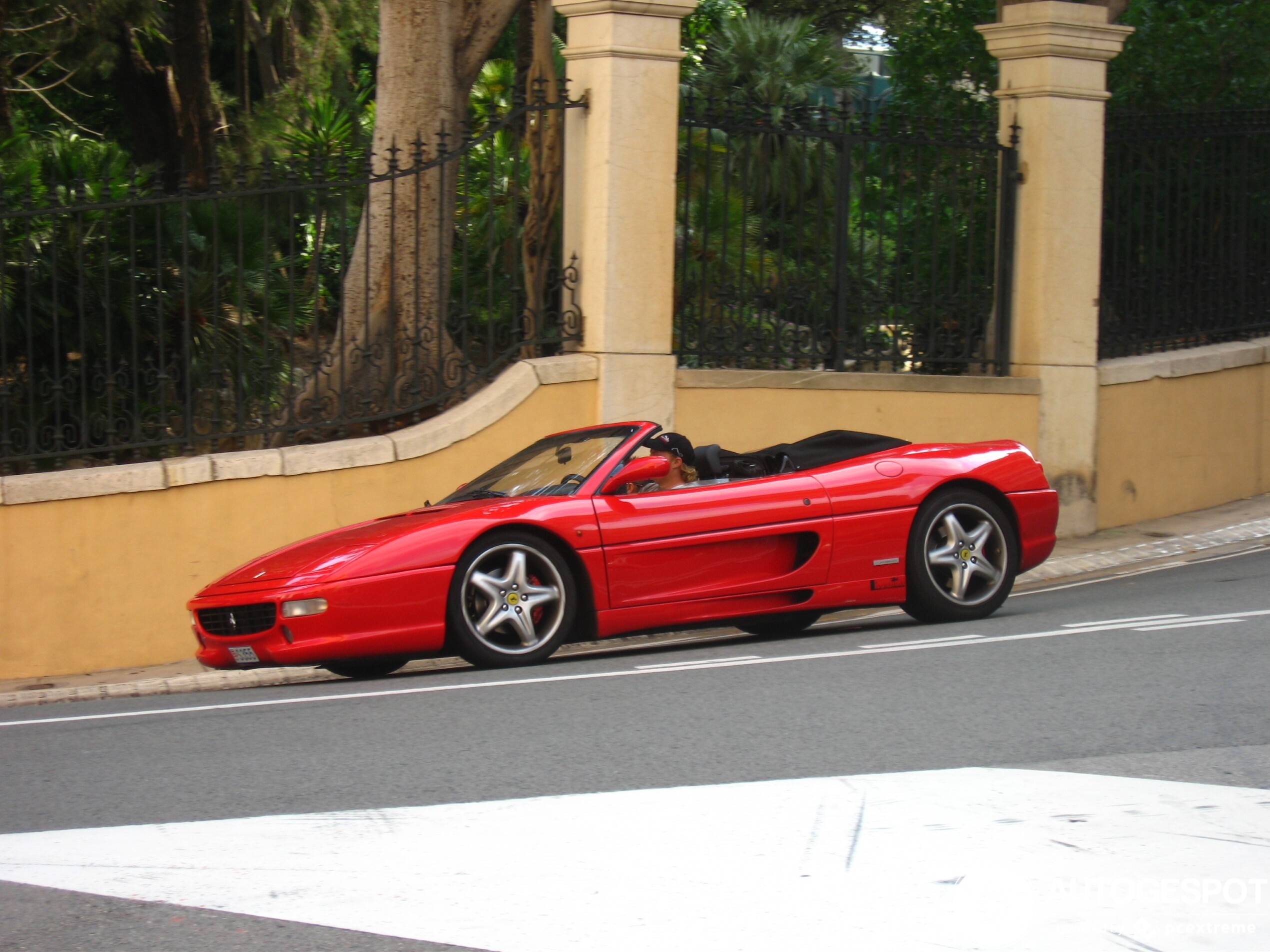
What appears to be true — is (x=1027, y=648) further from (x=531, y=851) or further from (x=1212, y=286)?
(x=1212, y=286)

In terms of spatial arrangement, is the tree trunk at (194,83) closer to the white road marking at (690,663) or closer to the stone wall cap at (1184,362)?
the stone wall cap at (1184,362)

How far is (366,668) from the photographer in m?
8.53

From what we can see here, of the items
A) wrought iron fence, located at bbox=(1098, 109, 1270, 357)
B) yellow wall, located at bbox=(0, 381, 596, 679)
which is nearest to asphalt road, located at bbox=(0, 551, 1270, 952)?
yellow wall, located at bbox=(0, 381, 596, 679)

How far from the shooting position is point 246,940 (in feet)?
13.0

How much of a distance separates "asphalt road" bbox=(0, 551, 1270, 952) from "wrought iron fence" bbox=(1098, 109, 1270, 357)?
5.50 metres

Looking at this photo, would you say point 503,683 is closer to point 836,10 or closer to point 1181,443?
point 1181,443

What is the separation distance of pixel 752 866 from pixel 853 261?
9.35 m

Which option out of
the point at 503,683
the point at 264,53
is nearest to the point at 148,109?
the point at 264,53

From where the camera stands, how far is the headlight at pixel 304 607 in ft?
24.6

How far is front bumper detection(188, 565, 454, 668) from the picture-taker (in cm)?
750

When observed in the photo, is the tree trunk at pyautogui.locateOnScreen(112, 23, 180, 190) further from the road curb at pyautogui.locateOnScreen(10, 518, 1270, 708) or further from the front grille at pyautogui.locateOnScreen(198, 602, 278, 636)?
the front grille at pyautogui.locateOnScreen(198, 602, 278, 636)

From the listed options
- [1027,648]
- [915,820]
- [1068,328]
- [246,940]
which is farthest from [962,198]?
[246,940]

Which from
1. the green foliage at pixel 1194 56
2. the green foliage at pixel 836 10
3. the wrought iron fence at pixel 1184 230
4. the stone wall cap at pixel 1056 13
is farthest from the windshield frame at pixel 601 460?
the green foliage at pixel 836 10

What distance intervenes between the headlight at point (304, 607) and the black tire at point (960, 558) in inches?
126
